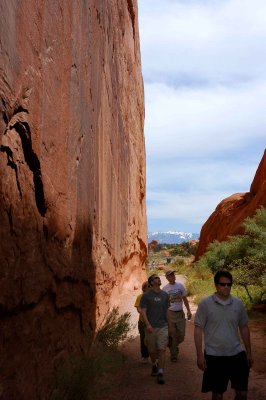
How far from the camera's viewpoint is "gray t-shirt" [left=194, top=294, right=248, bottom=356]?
4.85 metres

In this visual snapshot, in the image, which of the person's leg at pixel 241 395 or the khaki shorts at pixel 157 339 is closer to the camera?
the person's leg at pixel 241 395

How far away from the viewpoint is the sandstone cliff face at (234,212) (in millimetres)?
33281

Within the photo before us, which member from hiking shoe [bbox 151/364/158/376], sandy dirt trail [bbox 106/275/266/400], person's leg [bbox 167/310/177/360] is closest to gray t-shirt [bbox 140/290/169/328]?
hiking shoe [bbox 151/364/158/376]

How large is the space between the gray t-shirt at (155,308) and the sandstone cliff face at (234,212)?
959 inches

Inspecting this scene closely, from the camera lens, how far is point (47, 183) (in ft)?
17.6

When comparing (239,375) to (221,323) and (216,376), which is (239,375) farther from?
(221,323)

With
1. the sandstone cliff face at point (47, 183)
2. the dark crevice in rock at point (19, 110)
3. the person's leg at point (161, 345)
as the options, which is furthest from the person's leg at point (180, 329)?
the dark crevice in rock at point (19, 110)

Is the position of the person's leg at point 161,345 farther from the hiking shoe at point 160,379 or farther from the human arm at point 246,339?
the human arm at point 246,339

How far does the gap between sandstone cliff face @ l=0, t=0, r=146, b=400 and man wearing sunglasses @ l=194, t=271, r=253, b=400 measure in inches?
68.2

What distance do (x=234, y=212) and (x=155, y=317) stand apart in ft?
A: 106

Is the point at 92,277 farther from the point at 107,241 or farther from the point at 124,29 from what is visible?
the point at 124,29

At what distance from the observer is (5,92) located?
13.5 ft

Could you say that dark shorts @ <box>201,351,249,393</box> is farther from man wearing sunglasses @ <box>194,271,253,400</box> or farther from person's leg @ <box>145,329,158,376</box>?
person's leg @ <box>145,329,158,376</box>

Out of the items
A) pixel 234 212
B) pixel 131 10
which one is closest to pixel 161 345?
pixel 131 10
